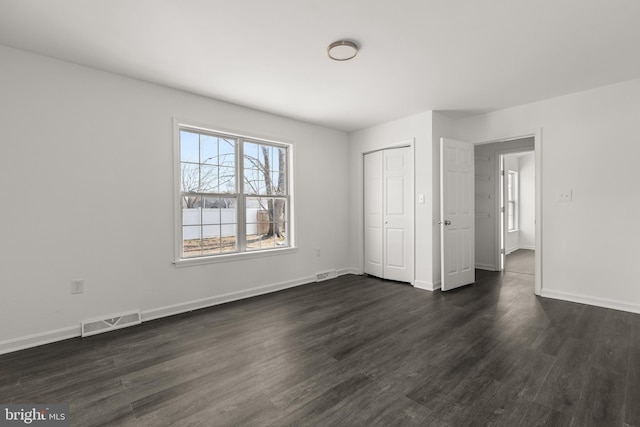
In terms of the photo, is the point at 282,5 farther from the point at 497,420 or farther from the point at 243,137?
the point at 497,420

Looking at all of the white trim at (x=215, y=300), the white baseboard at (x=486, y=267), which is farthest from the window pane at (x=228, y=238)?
the white baseboard at (x=486, y=267)

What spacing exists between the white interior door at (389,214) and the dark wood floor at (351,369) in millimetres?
1321

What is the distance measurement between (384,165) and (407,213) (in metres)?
0.88

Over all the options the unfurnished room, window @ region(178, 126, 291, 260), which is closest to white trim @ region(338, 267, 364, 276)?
the unfurnished room

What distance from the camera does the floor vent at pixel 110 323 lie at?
2.78m

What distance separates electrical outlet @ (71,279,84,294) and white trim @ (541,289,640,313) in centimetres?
523

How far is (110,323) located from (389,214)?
385 cm

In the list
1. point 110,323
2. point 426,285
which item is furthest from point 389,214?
point 110,323

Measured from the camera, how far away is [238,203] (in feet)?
13.1

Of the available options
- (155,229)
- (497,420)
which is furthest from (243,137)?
(497,420)

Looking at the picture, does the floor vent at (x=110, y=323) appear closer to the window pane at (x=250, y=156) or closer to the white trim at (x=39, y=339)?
the white trim at (x=39, y=339)

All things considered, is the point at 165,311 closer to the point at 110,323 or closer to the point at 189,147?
the point at 110,323

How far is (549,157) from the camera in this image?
12.2 ft

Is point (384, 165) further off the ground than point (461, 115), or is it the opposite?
point (461, 115)
